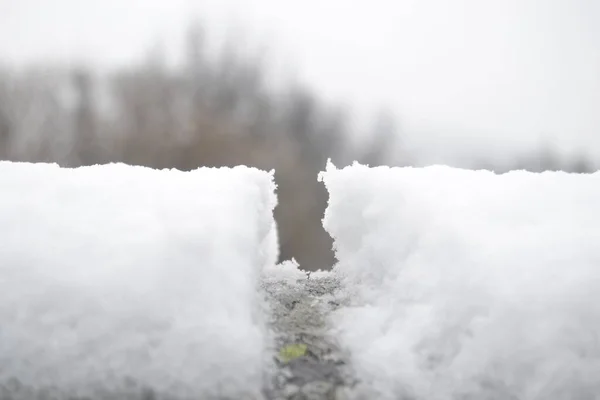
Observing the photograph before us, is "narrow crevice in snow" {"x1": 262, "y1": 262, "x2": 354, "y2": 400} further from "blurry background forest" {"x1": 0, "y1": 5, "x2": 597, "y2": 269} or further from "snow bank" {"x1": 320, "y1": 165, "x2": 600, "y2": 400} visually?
"blurry background forest" {"x1": 0, "y1": 5, "x2": 597, "y2": 269}

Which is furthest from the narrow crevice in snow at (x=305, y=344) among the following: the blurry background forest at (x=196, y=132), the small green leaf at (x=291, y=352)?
the blurry background forest at (x=196, y=132)

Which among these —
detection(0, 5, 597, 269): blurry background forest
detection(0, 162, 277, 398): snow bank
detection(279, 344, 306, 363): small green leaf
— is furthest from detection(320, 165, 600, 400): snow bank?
detection(0, 5, 597, 269): blurry background forest

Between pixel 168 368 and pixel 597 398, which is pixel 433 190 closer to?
pixel 597 398

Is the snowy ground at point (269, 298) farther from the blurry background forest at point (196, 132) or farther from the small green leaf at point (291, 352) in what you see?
the blurry background forest at point (196, 132)

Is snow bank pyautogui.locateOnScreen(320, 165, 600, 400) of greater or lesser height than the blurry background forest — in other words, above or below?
below

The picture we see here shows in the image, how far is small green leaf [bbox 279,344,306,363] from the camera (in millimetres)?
1062

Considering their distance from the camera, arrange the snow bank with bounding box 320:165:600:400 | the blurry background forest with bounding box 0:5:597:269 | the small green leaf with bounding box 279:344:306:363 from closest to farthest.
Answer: the snow bank with bounding box 320:165:600:400, the small green leaf with bounding box 279:344:306:363, the blurry background forest with bounding box 0:5:597:269

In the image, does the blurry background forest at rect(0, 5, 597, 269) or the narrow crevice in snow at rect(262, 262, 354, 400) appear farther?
the blurry background forest at rect(0, 5, 597, 269)

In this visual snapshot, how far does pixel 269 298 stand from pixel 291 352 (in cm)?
28

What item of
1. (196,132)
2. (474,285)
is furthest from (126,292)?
(196,132)

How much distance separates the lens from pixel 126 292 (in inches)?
38.3

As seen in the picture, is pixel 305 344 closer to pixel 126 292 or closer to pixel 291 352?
pixel 291 352

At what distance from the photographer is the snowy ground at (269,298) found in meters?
0.91

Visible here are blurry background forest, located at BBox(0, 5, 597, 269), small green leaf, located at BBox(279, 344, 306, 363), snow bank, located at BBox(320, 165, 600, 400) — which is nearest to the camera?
snow bank, located at BBox(320, 165, 600, 400)
